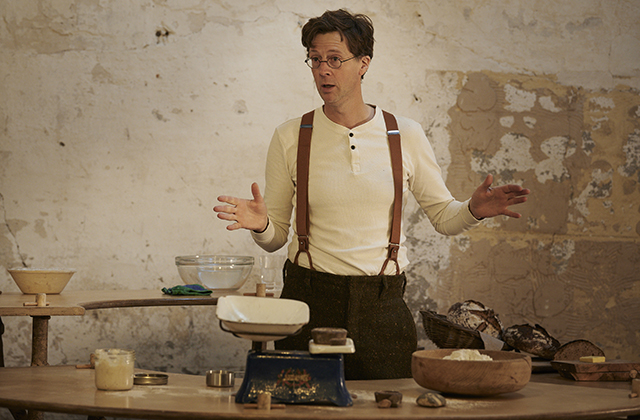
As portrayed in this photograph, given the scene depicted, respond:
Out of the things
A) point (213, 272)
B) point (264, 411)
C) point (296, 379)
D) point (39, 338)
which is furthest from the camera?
point (213, 272)

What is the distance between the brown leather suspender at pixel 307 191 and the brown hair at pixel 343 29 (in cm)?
32

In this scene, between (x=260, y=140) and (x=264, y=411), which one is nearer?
(x=264, y=411)

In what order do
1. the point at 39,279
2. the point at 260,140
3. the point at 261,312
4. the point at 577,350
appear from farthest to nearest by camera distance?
1. the point at 260,140
2. the point at 39,279
3. the point at 577,350
4. the point at 261,312

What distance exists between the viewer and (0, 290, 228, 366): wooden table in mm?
3033

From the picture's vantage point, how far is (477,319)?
396 cm

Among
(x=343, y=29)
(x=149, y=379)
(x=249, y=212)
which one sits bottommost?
→ (x=149, y=379)

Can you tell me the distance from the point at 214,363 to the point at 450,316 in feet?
5.27

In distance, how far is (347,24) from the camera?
106 inches

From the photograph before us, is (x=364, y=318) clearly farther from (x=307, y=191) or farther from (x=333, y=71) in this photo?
Answer: (x=333, y=71)

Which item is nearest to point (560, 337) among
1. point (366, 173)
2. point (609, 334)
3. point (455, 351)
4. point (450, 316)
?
point (609, 334)

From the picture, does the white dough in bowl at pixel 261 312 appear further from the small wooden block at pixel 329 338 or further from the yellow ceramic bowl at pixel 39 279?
the yellow ceramic bowl at pixel 39 279

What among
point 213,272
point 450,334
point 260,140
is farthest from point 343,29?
point 260,140

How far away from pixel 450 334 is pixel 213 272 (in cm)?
137

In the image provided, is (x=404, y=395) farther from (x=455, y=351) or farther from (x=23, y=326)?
(x=23, y=326)
